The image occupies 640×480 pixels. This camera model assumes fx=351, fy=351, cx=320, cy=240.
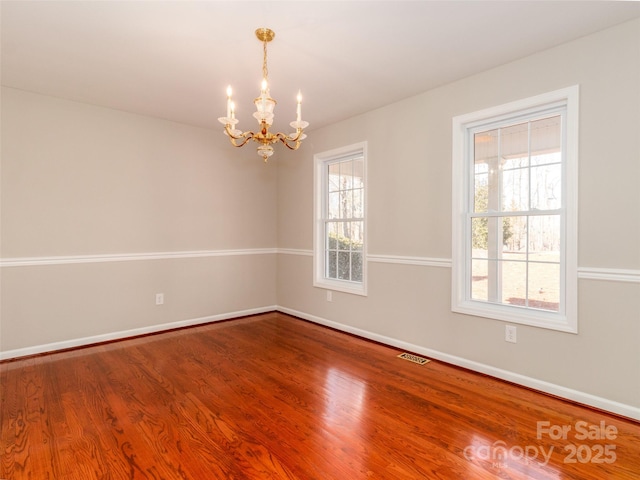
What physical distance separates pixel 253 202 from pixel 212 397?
295cm

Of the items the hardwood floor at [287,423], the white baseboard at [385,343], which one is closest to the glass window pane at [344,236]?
the white baseboard at [385,343]

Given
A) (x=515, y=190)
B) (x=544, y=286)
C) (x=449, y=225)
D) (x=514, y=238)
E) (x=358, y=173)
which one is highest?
(x=358, y=173)

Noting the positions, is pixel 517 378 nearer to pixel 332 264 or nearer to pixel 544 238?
pixel 544 238

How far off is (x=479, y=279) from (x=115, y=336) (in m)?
3.76

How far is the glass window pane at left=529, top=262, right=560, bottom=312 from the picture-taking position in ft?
8.57

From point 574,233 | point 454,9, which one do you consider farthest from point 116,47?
point 574,233

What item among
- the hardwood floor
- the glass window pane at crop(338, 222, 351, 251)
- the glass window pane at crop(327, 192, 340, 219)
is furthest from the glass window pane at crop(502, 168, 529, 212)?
the glass window pane at crop(327, 192, 340, 219)

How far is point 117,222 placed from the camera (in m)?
3.83

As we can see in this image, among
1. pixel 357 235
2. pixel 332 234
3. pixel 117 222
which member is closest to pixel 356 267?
pixel 357 235

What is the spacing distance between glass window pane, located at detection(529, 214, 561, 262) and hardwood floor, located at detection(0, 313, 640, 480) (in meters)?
1.03

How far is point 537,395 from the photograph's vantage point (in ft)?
8.38

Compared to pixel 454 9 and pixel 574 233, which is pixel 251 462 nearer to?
pixel 574 233

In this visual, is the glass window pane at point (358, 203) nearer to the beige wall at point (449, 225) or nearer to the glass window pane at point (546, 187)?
the beige wall at point (449, 225)

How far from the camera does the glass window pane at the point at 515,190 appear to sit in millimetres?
2773
